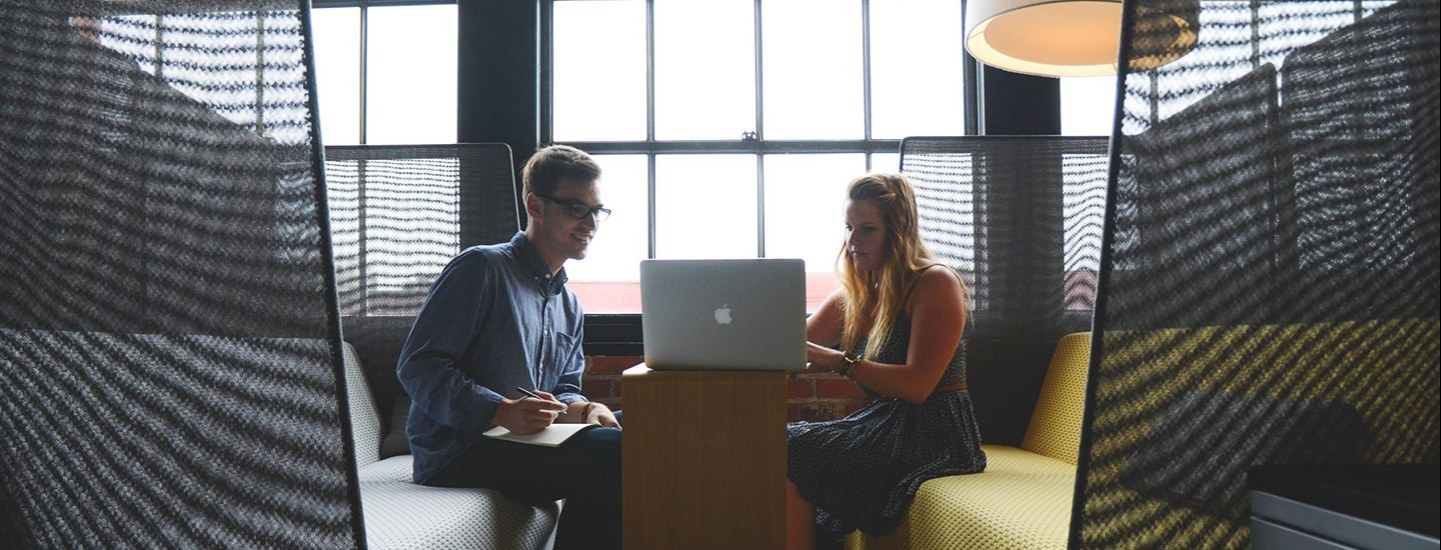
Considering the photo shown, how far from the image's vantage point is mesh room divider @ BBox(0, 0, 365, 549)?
68cm

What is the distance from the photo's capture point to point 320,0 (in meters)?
3.27

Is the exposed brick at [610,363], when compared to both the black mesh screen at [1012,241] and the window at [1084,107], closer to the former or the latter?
the black mesh screen at [1012,241]

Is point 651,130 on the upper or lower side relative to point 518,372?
upper

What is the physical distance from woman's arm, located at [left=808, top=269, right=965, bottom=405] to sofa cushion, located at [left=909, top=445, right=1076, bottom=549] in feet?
0.79

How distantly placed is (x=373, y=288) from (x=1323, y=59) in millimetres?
2411

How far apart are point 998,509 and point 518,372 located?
3.47ft

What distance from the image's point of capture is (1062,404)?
237cm

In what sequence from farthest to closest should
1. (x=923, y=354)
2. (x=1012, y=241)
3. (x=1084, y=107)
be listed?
(x=1084, y=107) → (x=1012, y=241) → (x=923, y=354)

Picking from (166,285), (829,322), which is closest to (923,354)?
(829,322)

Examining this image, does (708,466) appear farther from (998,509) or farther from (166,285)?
(166,285)

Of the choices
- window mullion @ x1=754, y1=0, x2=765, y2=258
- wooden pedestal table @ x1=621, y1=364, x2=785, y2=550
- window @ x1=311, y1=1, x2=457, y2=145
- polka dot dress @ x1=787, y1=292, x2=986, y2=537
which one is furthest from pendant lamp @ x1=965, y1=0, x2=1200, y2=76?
window @ x1=311, y1=1, x2=457, y2=145

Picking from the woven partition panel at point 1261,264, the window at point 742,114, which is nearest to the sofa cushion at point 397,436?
the window at point 742,114

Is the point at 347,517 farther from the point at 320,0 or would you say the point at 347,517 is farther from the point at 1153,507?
the point at 320,0

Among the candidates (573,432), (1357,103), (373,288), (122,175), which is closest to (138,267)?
(122,175)
